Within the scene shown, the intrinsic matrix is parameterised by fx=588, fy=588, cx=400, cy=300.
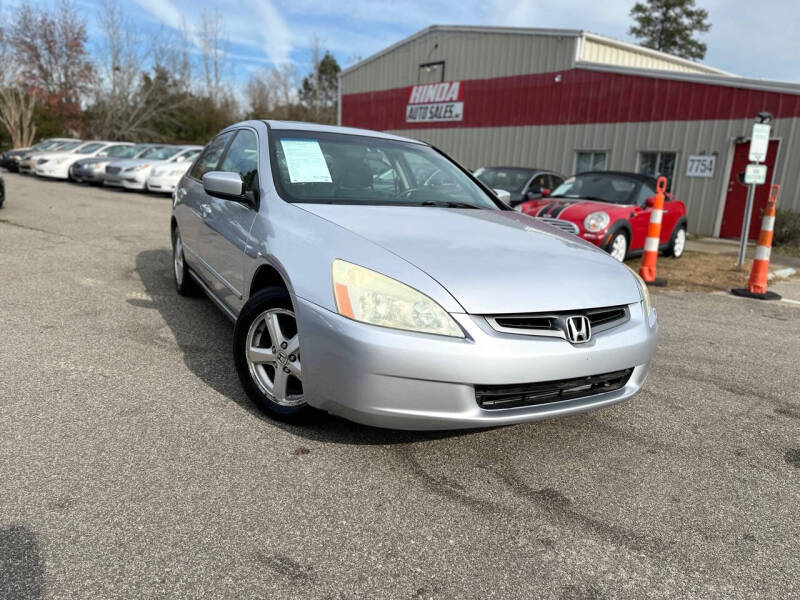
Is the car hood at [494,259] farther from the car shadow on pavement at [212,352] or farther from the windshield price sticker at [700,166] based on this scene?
the windshield price sticker at [700,166]

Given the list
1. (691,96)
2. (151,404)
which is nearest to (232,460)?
(151,404)

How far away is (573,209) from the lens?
7961 mm

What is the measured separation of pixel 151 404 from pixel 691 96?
A: 1498 centimetres

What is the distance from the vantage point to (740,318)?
18.9ft

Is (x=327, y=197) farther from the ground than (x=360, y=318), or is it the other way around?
(x=327, y=197)

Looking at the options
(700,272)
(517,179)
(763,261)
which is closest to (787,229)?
(700,272)

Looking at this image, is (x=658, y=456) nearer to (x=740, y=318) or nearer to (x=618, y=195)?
(x=740, y=318)

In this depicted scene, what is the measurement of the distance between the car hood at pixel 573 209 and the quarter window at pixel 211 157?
449cm

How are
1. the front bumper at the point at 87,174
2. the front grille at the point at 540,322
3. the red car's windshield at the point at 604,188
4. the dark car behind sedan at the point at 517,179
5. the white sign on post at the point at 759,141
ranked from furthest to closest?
the front bumper at the point at 87,174 → the dark car behind sedan at the point at 517,179 → the red car's windshield at the point at 604,188 → the white sign on post at the point at 759,141 → the front grille at the point at 540,322

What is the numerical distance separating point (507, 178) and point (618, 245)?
3.68 m

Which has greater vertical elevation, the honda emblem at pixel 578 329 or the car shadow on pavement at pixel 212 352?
the honda emblem at pixel 578 329

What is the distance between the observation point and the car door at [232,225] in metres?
3.31

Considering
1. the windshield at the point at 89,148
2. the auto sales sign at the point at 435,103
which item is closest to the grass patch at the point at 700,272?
the auto sales sign at the point at 435,103

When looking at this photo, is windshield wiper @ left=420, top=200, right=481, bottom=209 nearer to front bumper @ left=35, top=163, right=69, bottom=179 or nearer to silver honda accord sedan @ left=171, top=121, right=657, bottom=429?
silver honda accord sedan @ left=171, top=121, right=657, bottom=429
